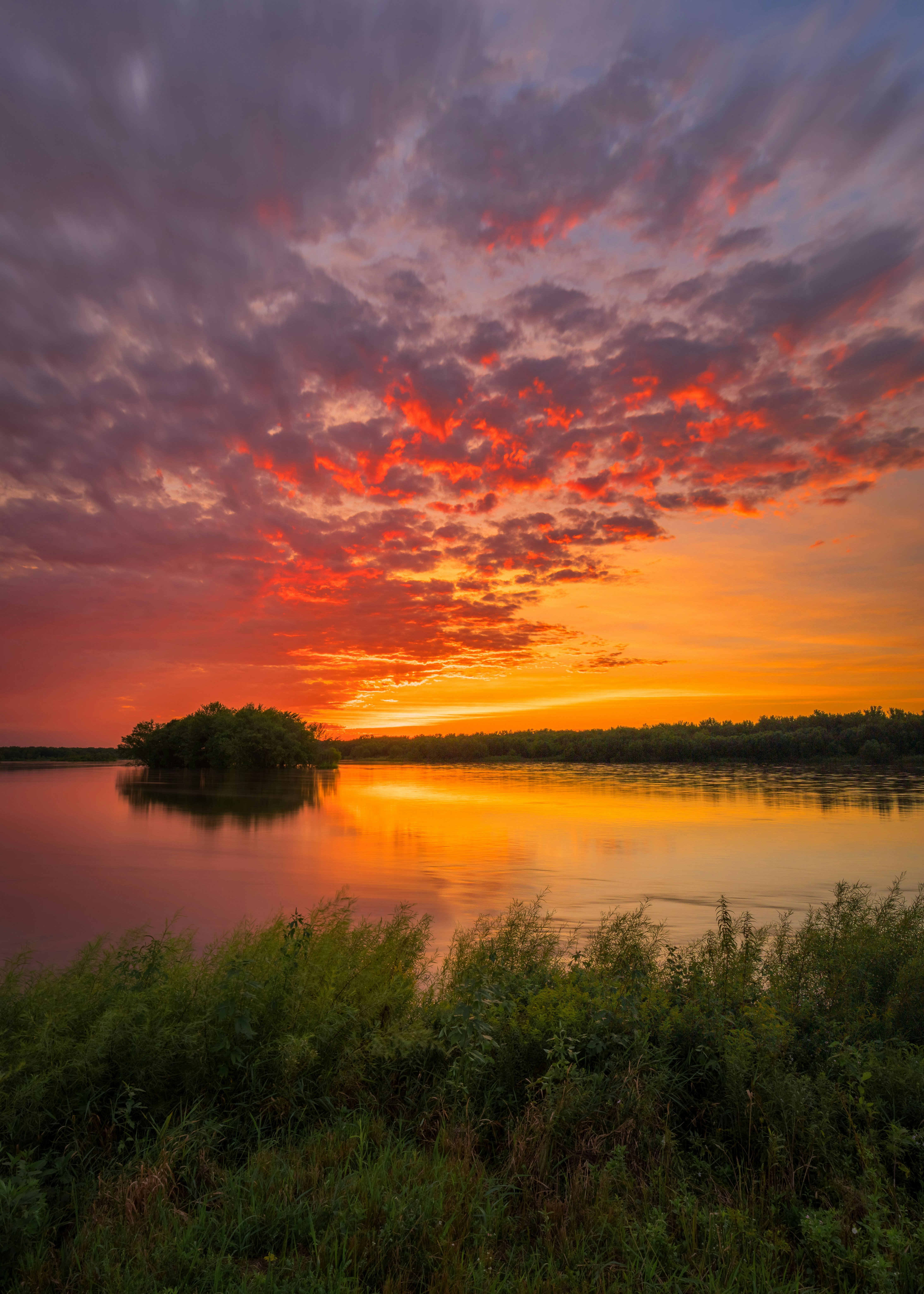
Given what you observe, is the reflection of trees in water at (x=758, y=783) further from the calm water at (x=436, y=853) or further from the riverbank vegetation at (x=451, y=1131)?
the riverbank vegetation at (x=451, y=1131)

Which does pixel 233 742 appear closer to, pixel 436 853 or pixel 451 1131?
pixel 436 853

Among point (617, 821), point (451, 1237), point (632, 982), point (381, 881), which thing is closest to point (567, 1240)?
point (451, 1237)

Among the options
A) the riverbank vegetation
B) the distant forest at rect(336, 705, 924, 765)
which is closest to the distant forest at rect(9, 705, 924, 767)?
the distant forest at rect(336, 705, 924, 765)

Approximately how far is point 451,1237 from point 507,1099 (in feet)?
5.58

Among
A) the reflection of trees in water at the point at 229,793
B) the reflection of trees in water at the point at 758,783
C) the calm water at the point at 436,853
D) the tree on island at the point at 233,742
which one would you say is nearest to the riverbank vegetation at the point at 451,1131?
the calm water at the point at 436,853

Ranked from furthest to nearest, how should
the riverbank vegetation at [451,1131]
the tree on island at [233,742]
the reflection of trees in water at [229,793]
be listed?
the tree on island at [233,742]
the reflection of trees in water at [229,793]
the riverbank vegetation at [451,1131]

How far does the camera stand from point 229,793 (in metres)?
62.5

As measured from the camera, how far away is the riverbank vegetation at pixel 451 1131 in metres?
4.09

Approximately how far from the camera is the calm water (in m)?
19.2

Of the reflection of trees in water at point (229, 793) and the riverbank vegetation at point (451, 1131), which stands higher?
the riverbank vegetation at point (451, 1131)

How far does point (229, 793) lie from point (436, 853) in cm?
3952

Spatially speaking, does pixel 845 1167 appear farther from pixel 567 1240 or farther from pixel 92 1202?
pixel 92 1202

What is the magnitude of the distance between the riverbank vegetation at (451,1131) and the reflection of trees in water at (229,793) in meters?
33.2

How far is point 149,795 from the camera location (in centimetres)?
5841
